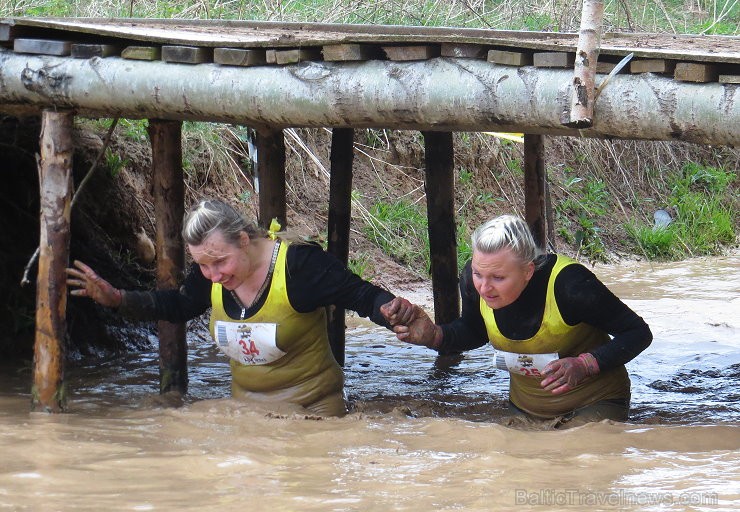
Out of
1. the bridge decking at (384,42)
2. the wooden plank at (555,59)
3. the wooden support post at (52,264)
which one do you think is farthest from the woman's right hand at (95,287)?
the wooden plank at (555,59)

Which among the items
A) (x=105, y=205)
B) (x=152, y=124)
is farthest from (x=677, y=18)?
(x=152, y=124)

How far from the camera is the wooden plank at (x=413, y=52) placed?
13.5ft

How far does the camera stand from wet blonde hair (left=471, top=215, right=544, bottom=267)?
4258 millimetres

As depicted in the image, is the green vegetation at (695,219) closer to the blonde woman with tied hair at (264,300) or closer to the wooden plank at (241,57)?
the blonde woman with tied hair at (264,300)

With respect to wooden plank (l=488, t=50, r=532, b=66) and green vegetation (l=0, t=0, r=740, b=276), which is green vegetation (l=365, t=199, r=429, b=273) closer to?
green vegetation (l=0, t=0, r=740, b=276)

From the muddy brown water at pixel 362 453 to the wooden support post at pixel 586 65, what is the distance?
126 centimetres

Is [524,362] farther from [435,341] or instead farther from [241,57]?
[241,57]

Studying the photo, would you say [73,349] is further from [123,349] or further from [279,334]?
[279,334]

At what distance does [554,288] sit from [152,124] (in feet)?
7.58

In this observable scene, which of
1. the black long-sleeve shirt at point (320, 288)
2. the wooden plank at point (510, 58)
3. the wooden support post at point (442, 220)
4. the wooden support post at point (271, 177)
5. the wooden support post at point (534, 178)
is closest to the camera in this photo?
the wooden plank at point (510, 58)

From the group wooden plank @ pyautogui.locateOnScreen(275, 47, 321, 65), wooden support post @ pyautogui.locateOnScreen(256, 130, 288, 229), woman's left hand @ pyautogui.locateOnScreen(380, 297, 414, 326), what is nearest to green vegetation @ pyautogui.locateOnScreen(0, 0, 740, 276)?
wooden support post @ pyautogui.locateOnScreen(256, 130, 288, 229)

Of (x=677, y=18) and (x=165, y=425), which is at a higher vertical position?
(x=677, y=18)

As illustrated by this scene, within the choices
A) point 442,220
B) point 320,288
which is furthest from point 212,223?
point 442,220

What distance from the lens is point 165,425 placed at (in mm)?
4652
